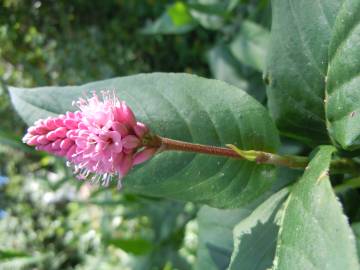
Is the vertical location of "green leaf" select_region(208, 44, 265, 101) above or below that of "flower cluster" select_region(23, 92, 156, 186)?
below

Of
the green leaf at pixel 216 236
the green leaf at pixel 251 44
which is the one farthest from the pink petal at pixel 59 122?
the green leaf at pixel 251 44

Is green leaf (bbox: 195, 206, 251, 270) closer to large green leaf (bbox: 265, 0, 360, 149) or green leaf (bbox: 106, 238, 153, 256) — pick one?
large green leaf (bbox: 265, 0, 360, 149)

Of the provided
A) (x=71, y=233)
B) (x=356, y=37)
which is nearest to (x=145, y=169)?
(x=356, y=37)

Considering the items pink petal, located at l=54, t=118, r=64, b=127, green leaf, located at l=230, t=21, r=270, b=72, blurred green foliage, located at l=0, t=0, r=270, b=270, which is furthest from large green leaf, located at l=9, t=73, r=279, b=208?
blurred green foliage, located at l=0, t=0, r=270, b=270

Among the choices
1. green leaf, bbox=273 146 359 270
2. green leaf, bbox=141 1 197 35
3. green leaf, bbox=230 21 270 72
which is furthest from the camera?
green leaf, bbox=141 1 197 35

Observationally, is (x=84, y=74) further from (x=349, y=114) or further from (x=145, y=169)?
(x=349, y=114)

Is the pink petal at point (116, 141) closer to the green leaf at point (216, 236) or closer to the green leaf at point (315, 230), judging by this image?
the green leaf at point (315, 230)

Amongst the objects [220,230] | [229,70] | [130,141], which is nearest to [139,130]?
[130,141]

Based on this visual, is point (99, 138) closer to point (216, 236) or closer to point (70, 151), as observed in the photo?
point (70, 151)
